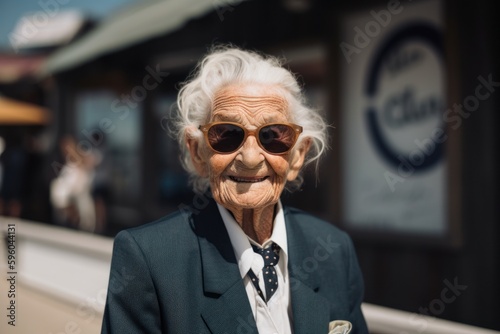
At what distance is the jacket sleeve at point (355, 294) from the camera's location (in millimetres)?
1798

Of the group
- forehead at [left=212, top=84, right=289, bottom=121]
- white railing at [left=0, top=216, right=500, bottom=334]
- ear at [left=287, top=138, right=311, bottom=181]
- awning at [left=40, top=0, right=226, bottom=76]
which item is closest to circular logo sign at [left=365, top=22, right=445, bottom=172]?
awning at [left=40, top=0, right=226, bottom=76]

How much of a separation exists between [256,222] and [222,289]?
9.6 inches

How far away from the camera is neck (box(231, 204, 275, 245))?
5.41 ft

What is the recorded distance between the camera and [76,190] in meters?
8.40

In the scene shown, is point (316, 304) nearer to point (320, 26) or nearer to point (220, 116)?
point (220, 116)

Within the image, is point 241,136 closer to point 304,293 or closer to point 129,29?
point 304,293

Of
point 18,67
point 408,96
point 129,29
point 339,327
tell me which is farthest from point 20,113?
point 339,327

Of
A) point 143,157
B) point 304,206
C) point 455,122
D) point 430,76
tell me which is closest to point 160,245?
point 455,122

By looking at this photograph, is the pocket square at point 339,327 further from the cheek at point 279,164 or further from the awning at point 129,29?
the awning at point 129,29

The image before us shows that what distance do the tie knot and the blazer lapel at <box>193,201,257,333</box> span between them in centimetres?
10

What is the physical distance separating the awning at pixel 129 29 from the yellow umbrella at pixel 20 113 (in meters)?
1.69

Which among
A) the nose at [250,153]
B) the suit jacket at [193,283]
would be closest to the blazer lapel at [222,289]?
the suit jacket at [193,283]

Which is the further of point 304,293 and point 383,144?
point 383,144

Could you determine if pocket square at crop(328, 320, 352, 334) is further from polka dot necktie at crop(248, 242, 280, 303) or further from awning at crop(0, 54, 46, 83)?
awning at crop(0, 54, 46, 83)
